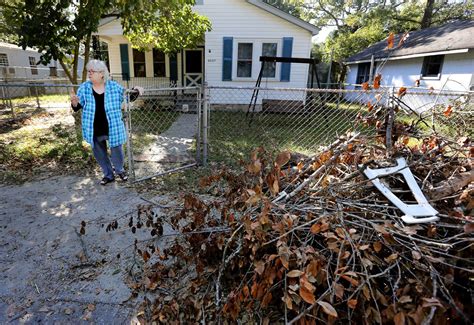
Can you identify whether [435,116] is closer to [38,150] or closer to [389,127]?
[389,127]

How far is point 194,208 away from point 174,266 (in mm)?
477

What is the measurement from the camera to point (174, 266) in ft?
7.39

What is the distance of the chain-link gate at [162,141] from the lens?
4.42m

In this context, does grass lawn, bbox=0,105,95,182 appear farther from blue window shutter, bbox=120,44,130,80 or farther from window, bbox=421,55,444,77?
window, bbox=421,55,444,77

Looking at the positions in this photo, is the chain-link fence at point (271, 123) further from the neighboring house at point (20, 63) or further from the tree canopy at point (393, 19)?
the neighboring house at point (20, 63)

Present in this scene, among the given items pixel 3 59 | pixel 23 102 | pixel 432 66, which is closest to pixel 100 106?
pixel 23 102

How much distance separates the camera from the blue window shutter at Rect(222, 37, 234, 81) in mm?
10922

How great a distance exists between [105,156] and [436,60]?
1350 centimetres

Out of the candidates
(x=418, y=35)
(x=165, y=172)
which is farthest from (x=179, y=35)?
(x=418, y=35)

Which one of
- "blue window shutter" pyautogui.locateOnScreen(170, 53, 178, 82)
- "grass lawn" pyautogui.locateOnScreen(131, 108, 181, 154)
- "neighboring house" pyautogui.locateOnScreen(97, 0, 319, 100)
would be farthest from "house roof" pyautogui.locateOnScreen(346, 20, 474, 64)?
"blue window shutter" pyautogui.locateOnScreen(170, 53, 178, 82)

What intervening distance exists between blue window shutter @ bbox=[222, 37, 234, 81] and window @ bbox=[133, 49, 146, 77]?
13.8 ft

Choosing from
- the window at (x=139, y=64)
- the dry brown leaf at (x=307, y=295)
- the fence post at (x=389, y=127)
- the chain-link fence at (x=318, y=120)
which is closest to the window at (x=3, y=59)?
the window at (x=139, y=64)

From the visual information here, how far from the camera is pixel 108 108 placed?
12.0 feet

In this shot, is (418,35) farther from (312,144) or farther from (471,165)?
(471,165)
